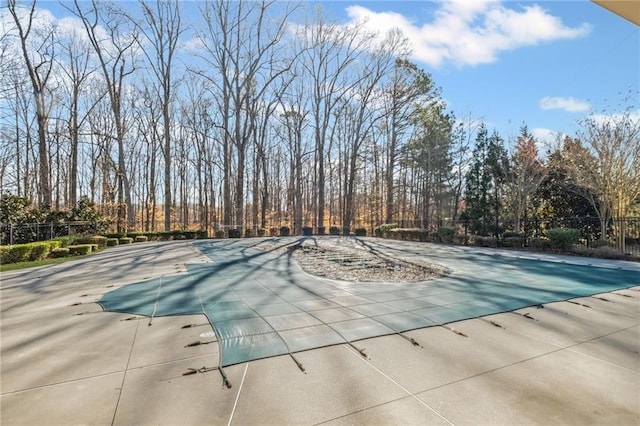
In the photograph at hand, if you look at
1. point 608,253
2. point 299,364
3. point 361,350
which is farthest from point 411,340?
point 608,253

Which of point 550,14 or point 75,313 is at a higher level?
point 550,14

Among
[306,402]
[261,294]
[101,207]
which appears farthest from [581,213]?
[101,207]

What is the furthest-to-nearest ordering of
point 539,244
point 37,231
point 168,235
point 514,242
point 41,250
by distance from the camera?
point 168,235 → point 514,242 → point 37,231 → point 539,244 → point 41,250

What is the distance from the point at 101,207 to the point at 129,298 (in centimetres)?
1769

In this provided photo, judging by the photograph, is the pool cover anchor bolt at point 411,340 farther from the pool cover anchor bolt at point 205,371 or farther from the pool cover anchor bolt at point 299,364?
the pool cover anchor bolt at point 205,371

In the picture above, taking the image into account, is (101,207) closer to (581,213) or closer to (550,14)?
(550,14)

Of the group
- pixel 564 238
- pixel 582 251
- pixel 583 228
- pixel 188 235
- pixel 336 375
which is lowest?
pixel 336 375

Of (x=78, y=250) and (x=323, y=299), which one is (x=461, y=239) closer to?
(x=323, y=299)

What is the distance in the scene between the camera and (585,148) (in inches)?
483

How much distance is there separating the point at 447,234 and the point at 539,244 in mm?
4391

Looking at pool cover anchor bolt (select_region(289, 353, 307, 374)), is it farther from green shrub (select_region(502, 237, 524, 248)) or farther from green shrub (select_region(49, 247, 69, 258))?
green shrub (select_region(502, 237, 524, 248))

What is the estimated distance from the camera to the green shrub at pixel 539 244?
11.6m

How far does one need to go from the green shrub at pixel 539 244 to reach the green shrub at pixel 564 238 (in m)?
0.36

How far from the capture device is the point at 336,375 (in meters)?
2.64
